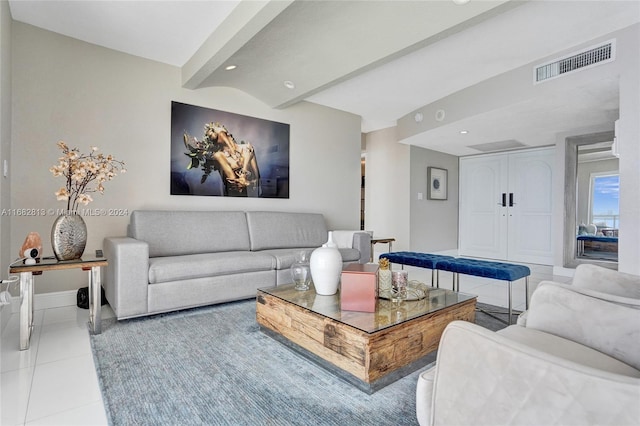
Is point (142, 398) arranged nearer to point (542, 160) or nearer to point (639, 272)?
point (639, 272)

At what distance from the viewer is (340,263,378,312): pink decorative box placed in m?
1.73

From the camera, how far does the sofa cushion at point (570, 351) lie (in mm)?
982

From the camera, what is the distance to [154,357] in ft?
6.20

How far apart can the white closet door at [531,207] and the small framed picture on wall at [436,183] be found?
1128 mm

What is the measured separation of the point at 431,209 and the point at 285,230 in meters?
3.40

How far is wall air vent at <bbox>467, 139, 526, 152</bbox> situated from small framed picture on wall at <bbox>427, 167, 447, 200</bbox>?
73 cm

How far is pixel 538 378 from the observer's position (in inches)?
24.6

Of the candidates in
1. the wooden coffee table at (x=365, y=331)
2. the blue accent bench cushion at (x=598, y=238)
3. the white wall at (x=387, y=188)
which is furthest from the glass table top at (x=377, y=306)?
the white wall at (x=387, y=188)

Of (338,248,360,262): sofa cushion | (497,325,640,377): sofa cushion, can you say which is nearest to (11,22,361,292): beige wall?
(338,248,360,262): sofa cushion

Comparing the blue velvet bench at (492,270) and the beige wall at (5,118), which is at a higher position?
the beige wall at (5,118)

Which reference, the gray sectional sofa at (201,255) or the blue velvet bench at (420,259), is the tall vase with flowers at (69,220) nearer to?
the gray sectional sofa at (201,255)

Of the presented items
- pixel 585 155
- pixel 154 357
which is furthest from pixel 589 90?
pixel 154 357

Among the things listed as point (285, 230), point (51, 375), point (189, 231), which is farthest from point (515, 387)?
point (285, 230)

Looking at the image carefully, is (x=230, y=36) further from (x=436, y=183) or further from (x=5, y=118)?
(x=436, y=183)
